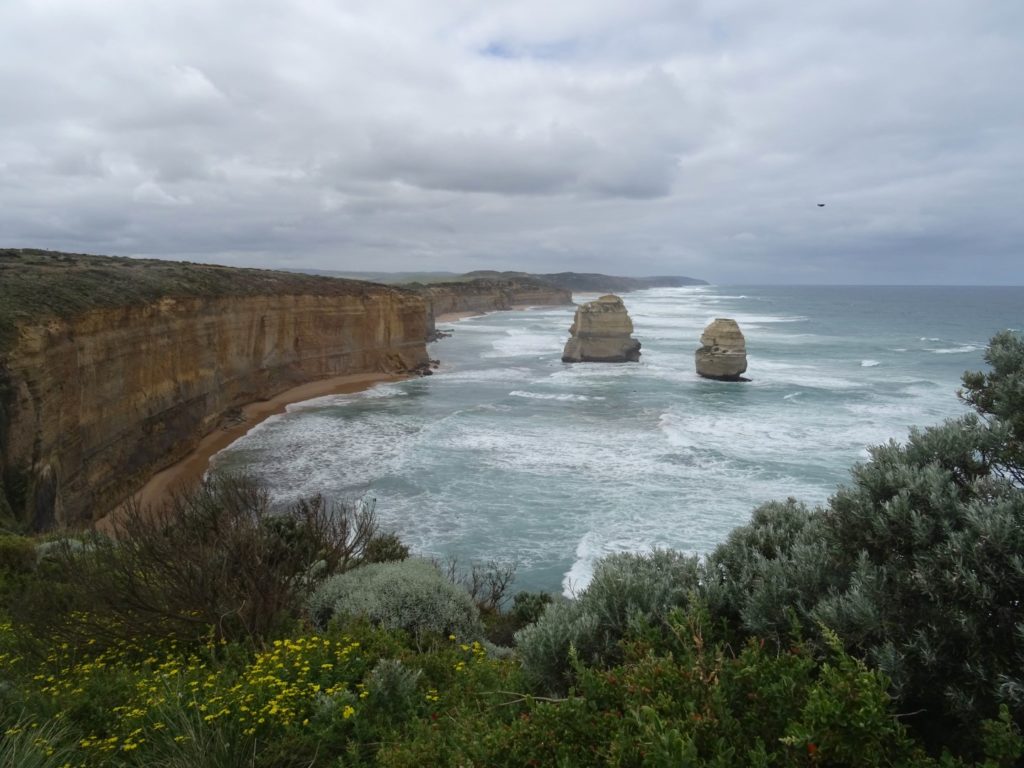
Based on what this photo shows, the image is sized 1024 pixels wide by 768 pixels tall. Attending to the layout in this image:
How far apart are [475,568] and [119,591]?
8510mm

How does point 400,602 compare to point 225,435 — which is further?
point 225,435

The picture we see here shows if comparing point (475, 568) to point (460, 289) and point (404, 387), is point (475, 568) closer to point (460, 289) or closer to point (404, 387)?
point (404, 387)

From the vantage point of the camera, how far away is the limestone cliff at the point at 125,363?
16703 mm

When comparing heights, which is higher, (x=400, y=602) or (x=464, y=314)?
(x=464, y=314)

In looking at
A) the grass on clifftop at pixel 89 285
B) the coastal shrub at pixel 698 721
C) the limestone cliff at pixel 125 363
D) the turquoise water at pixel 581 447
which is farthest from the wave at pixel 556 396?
the coastal shrub at pixel 698 721

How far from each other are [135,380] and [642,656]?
23665 millimetres

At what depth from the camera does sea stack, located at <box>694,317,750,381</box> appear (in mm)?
42688

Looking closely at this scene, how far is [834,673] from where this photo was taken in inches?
127

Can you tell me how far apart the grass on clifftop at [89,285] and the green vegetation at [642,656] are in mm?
12975

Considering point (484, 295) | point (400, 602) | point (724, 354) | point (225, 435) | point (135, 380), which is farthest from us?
point (484, 295)

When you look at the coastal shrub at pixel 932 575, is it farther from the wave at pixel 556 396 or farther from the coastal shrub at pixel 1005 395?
the wave at pixel 556 396

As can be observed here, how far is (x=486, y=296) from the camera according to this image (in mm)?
124750

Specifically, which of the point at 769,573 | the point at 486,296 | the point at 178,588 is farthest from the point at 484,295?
the point at 769,573

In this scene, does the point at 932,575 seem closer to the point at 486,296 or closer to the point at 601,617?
the point at 601,617
